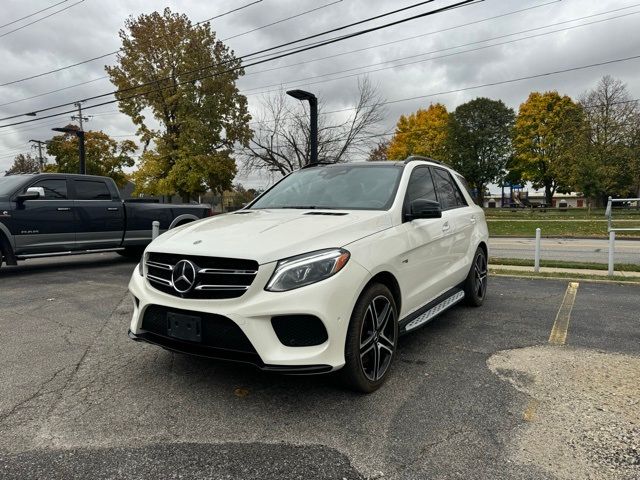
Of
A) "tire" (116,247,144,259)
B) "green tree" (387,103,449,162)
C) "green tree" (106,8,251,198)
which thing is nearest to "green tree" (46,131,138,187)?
"green tree" (106,8,251,198)

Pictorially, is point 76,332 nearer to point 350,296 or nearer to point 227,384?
point 227,384

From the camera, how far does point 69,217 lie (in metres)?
8.90

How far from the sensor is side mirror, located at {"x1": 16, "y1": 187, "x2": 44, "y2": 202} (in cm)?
789

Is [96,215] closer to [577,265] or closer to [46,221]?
[46,221]

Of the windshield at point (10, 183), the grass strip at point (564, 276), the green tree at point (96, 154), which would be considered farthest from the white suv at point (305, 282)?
the green tree at point (96, 154)

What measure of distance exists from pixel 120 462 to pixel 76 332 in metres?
2.86

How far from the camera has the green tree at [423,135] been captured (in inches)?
2021

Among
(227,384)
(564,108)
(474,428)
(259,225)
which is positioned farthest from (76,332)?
(564,108)

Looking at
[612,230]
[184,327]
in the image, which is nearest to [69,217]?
[184,327]

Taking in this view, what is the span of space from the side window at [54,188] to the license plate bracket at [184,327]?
7.14m

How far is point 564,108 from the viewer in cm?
4816

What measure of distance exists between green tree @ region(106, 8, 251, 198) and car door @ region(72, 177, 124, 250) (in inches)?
832

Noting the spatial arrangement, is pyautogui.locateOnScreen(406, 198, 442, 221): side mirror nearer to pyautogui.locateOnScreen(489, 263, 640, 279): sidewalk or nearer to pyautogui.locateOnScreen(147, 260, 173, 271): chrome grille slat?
pyautogui.locateOnScreen(147, 260, 173, 271): chrome grille slat

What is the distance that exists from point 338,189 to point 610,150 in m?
34.8
